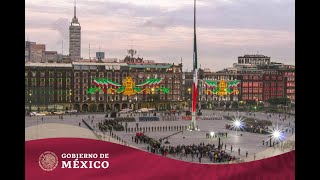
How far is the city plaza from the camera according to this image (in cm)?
680

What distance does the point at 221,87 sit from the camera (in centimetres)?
1964

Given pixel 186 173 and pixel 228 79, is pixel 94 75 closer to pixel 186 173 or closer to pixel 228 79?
pixel 228 79

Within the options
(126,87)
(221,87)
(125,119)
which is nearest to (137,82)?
(125,119)

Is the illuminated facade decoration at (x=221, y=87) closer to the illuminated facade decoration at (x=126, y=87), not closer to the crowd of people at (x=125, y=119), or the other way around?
the illuminated facade decoration at (x=126, y=87)

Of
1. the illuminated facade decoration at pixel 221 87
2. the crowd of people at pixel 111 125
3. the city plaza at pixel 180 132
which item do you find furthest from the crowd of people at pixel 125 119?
the illuminated facade decoration at pixel 221 87

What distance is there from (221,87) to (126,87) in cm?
684

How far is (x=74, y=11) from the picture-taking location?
7.53 meters

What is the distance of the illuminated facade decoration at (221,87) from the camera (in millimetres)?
18967

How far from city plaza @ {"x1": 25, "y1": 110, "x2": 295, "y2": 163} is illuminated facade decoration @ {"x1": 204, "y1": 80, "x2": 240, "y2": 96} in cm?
86

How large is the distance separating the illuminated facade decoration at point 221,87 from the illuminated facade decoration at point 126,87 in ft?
5.99

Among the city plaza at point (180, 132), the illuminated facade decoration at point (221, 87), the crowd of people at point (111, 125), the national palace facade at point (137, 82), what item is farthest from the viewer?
the illuminated facade decoration at point (221, 87)

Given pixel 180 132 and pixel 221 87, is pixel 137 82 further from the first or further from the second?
pixel 221 87
